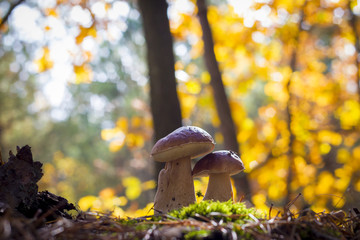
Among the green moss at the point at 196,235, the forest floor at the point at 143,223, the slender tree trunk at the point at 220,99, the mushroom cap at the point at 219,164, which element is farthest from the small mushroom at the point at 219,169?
the slender tree trunk at the point at 220,99

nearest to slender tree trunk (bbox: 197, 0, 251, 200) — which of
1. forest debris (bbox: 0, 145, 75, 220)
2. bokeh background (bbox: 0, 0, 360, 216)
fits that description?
bokeh background (bbox: 0, 0, 360, 216)

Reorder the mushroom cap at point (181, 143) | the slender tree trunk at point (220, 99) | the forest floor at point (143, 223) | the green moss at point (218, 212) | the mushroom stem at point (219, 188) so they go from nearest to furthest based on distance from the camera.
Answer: the forest floor at point (143, 223), the green moss at point (218, 212), the mushroom cap at point (181, 143), the mushroom stem at point (219, 188), the slender tree trunk at point (220, 99)

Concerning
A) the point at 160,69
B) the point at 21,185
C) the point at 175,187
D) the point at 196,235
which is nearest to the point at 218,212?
the point at 196,235

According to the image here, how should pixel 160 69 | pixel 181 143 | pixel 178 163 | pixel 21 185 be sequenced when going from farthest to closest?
pixel 160 69 < pixel 178 163 < pixel 181 143 < pixel 21 185

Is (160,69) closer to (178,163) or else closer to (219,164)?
(178,163)

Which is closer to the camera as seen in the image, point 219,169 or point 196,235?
point 196,235

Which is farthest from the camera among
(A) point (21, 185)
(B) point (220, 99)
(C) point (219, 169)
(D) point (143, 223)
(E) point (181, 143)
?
(B) point (220, 99)

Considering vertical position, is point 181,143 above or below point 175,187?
above

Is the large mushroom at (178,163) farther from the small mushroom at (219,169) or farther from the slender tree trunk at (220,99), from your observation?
the slender tree trunk at (220,99)
